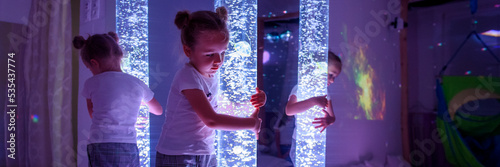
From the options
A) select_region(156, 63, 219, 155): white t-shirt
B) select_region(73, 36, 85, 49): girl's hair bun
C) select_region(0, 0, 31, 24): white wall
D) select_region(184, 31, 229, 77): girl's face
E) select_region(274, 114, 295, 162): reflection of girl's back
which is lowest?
select_region(274, 114, 295, 162): reflection of girl's back

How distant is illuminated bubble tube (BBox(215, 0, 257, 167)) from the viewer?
1.11 meters

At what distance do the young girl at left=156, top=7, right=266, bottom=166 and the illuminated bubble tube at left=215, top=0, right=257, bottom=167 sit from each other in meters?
0.21

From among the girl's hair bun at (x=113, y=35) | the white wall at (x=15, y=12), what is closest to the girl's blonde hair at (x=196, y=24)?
the girl's hair bun at (x=113, y=35)

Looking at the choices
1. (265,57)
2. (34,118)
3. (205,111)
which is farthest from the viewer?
(265,57)

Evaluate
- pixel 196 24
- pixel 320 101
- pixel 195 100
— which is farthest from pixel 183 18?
pixel 320 101

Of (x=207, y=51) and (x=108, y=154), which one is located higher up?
(x=207, y=51)

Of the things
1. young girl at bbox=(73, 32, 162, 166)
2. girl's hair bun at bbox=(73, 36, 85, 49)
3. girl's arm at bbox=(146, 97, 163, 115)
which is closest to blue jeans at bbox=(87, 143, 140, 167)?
young girl at bbox=(73, 32, 162, 166)

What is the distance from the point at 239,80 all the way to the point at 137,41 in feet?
1.73

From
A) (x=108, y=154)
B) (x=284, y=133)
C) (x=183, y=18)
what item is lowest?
(x=284, y=133)

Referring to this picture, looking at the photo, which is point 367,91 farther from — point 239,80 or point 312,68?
point 239,80

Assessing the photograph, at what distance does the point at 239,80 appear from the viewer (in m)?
1.11

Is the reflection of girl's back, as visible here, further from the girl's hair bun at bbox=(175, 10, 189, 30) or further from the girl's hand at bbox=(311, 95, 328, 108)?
the girl's hair bun at bbox=(175, 10, 189, 30)

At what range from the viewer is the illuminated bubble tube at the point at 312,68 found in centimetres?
126

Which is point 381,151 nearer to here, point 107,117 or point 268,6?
point 268,6
